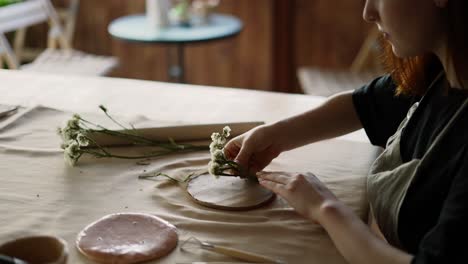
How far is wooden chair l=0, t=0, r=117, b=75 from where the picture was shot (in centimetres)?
297

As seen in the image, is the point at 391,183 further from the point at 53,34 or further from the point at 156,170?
the point at 53,34

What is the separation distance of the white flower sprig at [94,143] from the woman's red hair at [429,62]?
1.26 ft

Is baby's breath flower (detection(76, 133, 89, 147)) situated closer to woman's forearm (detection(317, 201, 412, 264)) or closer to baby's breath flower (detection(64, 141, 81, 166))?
baby's breath flower (detection(64, 141, 81, 166))

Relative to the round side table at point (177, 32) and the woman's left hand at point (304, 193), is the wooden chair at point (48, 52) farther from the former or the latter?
the woman's left hand at point (304, 193)

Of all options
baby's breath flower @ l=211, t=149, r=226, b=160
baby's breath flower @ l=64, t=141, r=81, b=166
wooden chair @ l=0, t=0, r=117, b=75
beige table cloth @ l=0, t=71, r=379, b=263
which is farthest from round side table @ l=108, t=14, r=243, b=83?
baby's breath flower @ l=211, t=149, r=226, b=160

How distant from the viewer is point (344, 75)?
9.53 feet

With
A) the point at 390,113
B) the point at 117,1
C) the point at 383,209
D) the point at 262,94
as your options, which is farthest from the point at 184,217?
the point at 117,1

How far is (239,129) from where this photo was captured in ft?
3.89

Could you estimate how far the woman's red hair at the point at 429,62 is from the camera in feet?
2.56

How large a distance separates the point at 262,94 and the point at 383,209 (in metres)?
0.73

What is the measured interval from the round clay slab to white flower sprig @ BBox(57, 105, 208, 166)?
0.78ft

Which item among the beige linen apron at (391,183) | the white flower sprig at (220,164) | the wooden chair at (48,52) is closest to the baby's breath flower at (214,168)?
the white flower sprig at (220,164)

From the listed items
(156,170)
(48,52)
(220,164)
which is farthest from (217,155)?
(48,52)

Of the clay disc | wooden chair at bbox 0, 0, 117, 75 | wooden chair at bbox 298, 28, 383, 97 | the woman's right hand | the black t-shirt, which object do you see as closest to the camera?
the black t-shirt
